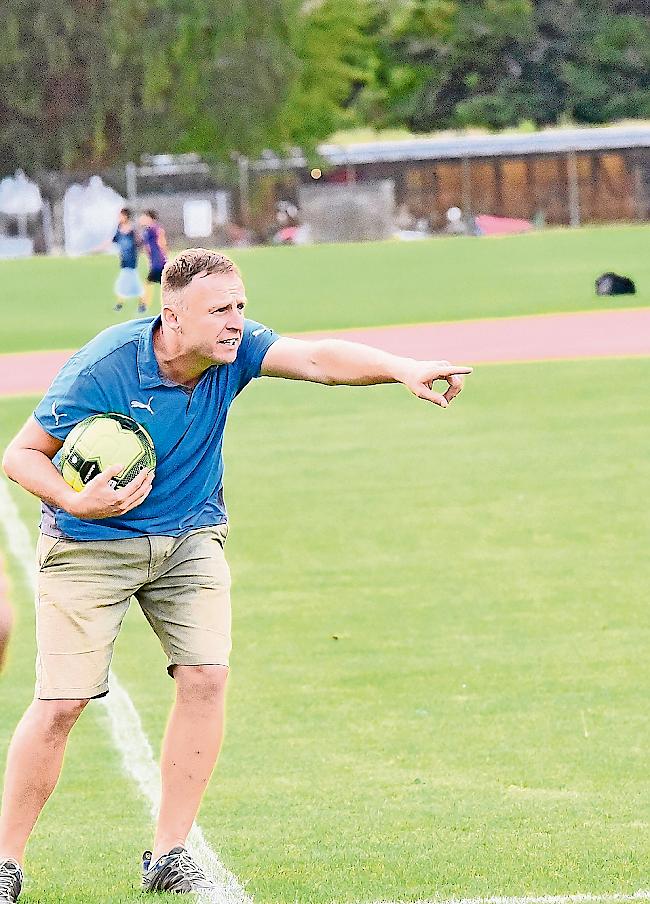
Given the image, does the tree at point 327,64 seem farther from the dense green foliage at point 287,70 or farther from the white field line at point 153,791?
the white field line at point 153,791

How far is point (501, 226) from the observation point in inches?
2618

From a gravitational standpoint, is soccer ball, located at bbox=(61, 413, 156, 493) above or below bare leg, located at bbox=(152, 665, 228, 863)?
above

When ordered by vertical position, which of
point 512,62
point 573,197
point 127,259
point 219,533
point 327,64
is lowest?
point 573,197

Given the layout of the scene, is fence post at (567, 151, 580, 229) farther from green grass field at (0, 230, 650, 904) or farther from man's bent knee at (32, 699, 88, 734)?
man's bent knee at (32, 699, 88, 734)

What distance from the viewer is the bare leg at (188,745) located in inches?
222

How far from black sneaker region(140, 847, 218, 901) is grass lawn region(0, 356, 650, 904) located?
0.10m

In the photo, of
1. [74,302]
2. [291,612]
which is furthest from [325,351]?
[74,302]

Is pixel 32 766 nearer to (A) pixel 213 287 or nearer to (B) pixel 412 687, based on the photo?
(A) pixel 213 287

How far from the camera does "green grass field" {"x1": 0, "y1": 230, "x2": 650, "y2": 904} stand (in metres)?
6.00

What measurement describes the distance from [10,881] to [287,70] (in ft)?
234

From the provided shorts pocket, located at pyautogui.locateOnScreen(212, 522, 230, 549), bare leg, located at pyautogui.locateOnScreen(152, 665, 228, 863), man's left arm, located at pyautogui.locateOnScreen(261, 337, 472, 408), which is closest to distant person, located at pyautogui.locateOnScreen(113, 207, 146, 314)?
shorts pocket, located at pyautogui.locateOnScreen(212, 522, 230, 549)

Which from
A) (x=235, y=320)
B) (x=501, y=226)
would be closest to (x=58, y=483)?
(x=235, y=320)

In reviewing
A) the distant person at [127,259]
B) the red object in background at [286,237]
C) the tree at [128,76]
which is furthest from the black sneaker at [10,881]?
the tree at [128,76]

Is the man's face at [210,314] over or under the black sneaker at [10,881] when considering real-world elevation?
over
